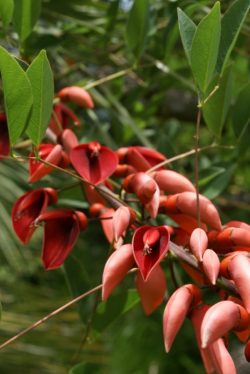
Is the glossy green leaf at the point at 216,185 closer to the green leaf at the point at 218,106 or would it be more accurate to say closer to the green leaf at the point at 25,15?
the green leaf at the point at 218,106

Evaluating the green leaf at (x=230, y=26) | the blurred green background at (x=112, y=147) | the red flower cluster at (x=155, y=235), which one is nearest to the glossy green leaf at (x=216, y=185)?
the blurred green background at (x=112, y=147)

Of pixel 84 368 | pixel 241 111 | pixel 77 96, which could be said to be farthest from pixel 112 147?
pixel 84 368

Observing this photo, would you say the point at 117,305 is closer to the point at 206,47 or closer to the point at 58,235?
the point at 58,235

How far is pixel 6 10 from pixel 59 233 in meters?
0.23

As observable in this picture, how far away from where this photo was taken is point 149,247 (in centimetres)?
56

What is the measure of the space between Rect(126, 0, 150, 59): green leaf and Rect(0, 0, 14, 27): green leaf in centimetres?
16

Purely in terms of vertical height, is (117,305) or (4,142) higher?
(4,142)

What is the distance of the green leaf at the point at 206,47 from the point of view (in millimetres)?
566

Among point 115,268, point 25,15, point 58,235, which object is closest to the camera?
point 115,268

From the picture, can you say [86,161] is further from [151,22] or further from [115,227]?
[151,22]

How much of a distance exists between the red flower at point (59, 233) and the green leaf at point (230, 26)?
0.18m

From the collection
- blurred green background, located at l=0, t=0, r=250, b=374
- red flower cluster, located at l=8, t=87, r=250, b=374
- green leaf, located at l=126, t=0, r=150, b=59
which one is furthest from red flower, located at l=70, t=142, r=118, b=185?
green leaf, located at l=126, t=0, r=150, b=59

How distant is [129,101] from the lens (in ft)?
3.95

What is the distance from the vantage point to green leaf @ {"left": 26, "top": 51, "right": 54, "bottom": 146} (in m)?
0.58
